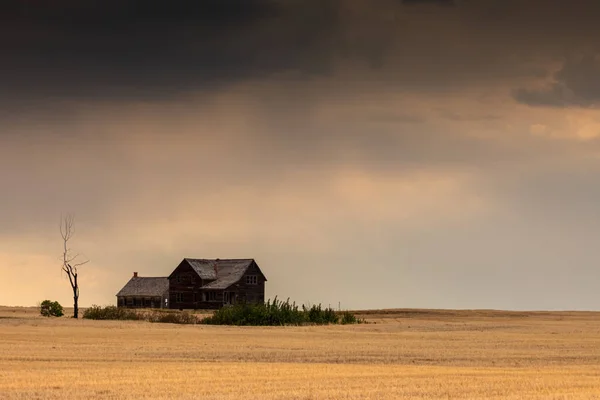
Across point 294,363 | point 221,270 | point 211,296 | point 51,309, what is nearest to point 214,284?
point 211,296

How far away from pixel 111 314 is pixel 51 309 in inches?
472

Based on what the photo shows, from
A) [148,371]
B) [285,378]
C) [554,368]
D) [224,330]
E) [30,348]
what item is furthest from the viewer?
[224,330]

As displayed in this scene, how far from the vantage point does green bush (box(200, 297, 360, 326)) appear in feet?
275

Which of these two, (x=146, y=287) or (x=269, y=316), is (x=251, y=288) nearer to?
(x=146, y=287)

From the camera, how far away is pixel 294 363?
43.4 meters

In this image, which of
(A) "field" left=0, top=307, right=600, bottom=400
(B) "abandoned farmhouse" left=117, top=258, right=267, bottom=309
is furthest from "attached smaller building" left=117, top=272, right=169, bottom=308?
(A) "field" left=0, top=307, right=600, bottom=400

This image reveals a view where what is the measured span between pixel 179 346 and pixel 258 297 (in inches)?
2854

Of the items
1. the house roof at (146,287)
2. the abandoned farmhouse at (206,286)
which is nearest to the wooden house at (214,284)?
the abandoned farmhouse at (206,286)

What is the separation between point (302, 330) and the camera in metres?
75.3

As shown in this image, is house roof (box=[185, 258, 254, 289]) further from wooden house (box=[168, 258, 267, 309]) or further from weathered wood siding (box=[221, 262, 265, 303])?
weathered wood siding (box=[221, 262, 265, 303])

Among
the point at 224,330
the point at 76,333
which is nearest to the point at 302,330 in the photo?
the point at 224,330

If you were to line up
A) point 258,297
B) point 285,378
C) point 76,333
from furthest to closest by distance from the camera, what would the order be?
point 258,297 → point 76,333 → point 285,378

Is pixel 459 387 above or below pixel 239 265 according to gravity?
below

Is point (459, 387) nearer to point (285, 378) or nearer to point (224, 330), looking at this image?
point (285, 378)
